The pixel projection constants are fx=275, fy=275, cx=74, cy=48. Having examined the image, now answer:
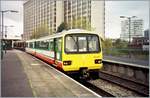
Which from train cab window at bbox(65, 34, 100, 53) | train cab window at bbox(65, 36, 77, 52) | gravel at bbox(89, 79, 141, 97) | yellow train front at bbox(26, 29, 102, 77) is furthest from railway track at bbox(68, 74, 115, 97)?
train cab window at bbox(65, 36, 77, 52)

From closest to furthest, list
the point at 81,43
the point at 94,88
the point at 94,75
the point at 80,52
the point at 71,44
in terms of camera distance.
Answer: the point at 94,88 → the point at 80,52 → the point at 71,44 → the point at 81,43 → the point at 94,75

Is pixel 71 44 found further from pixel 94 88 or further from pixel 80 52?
pixel 94 88

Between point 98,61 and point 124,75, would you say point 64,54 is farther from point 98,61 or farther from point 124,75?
point 124,75

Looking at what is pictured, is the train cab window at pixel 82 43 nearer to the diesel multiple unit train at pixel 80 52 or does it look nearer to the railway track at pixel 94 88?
the diesel multiple unit train at pixel 80 52

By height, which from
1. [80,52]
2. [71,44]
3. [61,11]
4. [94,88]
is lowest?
[94,88]

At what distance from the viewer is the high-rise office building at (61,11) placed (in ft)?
363

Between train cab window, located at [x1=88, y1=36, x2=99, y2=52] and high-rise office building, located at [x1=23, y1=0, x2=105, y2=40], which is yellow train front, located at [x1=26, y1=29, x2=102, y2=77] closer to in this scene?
train cab window, located at [x1=88, y1=36, x2=99, y2=52]

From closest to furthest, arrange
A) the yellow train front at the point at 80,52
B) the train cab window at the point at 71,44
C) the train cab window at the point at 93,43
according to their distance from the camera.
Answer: the yellow train front at the point at 80,52 → the train cab window at the point at 71,44 → the train cab window at the point at 93,43

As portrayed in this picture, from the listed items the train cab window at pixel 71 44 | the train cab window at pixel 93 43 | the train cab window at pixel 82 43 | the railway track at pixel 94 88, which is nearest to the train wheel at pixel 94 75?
the railway track at pixel 94 88

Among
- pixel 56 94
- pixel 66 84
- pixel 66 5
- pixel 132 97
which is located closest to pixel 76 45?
pixel 66 84

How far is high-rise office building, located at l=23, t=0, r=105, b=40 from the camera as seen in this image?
110750mm

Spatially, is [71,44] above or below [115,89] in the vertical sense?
above

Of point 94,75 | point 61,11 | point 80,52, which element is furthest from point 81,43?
point 61,11

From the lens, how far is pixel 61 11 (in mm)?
132250
